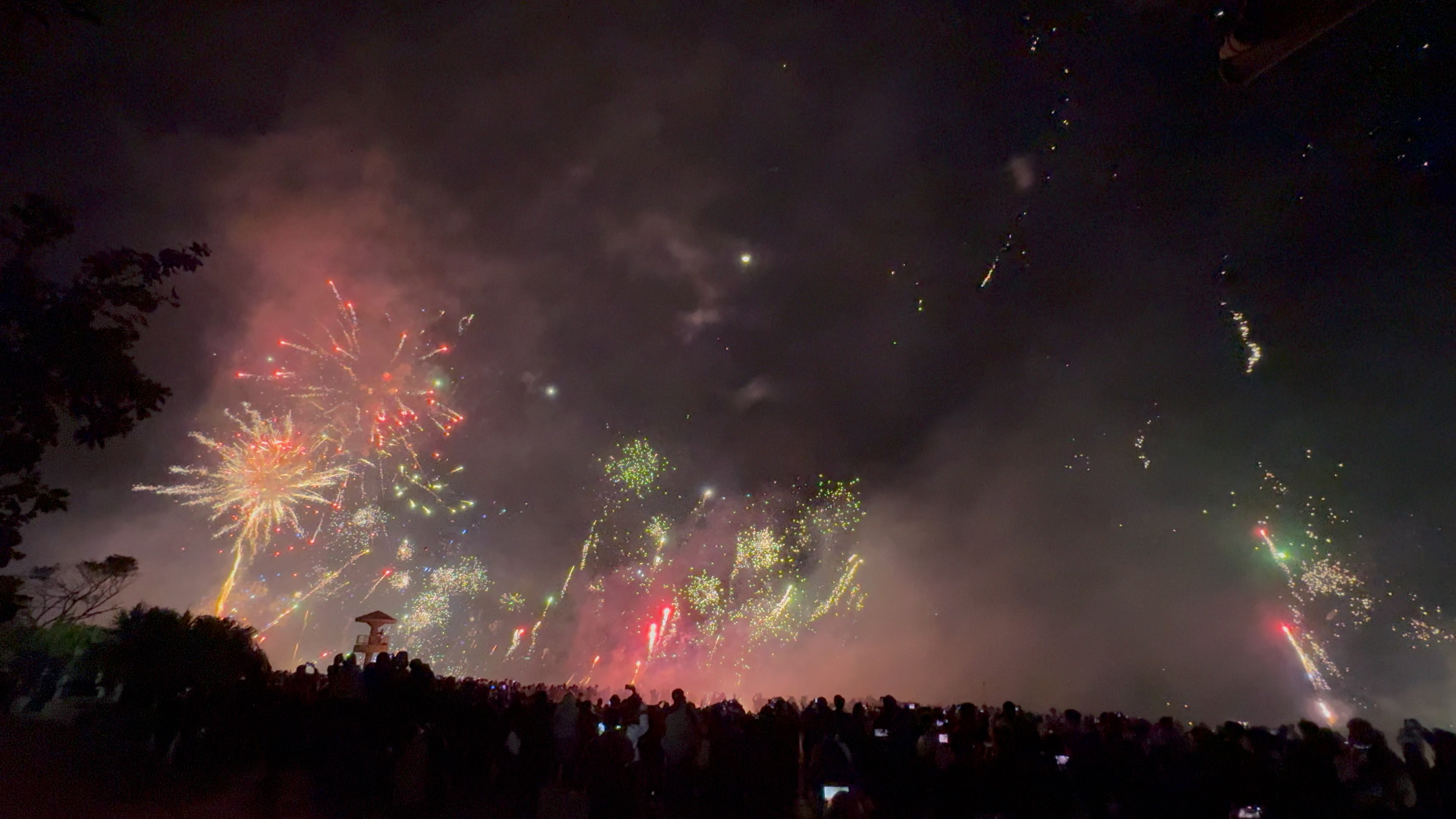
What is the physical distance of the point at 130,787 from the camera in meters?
8.57

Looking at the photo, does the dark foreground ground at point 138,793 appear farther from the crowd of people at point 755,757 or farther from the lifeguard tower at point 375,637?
the lifeguard tower at point 375,637

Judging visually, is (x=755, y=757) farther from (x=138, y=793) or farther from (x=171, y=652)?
(x=171, y=652)

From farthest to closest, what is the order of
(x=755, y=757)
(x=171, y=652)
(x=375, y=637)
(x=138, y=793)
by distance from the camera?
(x=375, y=637)
(x=171, y=652)
(x=755, y=757)
(x=138, y=793)

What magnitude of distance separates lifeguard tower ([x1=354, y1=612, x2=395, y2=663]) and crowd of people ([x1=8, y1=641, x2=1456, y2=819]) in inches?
487

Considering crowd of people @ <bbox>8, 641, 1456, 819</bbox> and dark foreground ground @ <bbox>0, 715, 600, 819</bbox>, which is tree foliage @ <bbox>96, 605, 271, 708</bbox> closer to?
dark foreground ground @ <bbox>0, 715, 600, 819</bbox>

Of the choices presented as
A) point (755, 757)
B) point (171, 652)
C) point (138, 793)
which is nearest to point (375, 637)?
point (171, 652)

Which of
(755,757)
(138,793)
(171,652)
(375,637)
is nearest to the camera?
(138,793)

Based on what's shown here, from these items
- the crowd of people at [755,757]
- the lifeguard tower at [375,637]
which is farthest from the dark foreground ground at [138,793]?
the lifeguard tower at [375,637]

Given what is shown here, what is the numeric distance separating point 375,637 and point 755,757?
19526 mm

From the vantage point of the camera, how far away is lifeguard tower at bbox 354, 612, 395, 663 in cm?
2333

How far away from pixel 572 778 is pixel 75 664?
60.7 ft

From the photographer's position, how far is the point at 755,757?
10.0 meters

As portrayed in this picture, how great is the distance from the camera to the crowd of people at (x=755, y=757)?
24.9ft

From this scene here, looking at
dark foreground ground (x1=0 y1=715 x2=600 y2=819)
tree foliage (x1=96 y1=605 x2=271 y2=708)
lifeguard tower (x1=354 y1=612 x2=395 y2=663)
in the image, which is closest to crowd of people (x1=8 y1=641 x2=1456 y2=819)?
dark foreground ground (x1=0 y1=715 x2=600 y2=819)
